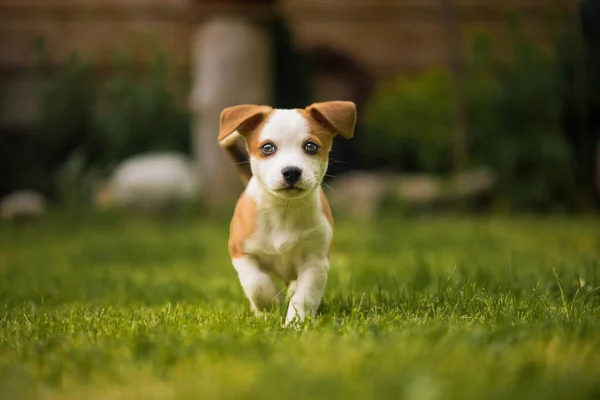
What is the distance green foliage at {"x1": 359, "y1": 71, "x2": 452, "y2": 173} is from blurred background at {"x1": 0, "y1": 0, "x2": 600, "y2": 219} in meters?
0.02

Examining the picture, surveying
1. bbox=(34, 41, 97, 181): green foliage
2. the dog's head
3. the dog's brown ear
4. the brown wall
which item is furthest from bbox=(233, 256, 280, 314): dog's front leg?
the brown wall

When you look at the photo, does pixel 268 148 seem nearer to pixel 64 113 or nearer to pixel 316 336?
pixel 316 336

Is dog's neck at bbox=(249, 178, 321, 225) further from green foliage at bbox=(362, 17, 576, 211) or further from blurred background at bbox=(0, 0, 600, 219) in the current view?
green foliage at bbox=(362, 17, 576, 211)

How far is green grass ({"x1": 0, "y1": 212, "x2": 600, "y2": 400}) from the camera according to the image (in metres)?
1.46

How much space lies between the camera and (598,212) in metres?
7.99

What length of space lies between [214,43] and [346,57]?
3.10 metres

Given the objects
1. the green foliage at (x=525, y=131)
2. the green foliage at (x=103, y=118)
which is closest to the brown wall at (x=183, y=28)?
the green foliage at (x=103, y=118)

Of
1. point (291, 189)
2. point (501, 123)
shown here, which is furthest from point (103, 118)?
point (291, 189)

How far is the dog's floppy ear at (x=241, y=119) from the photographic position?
244 cm

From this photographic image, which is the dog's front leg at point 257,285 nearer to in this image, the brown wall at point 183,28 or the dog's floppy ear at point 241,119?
the dog's floppy ear at point 241,119

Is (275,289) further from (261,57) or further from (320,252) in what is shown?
(261,57)

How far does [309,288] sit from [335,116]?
0.59m

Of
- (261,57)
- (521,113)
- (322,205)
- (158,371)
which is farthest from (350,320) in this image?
(521,113)

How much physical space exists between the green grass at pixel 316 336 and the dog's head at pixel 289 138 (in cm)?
45
